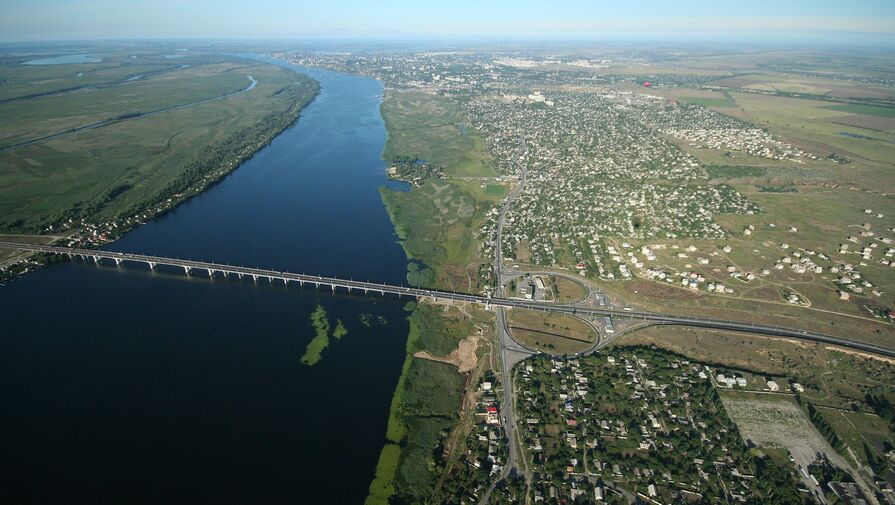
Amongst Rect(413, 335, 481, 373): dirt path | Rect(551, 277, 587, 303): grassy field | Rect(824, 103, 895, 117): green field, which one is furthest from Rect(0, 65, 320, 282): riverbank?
Rect(824, 103, 895, 117): green field

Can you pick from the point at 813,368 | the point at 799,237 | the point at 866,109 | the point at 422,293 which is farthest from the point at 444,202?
the point at 866,109

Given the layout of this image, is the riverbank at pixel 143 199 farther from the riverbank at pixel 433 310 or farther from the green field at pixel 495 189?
the green field at pixel 495 189

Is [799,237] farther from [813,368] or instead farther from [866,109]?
[866,109]

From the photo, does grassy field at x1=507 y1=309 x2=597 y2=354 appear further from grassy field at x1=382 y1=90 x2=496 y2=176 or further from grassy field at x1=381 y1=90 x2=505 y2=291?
grassy field at x1=382 y1=90 x2=496 y2=176

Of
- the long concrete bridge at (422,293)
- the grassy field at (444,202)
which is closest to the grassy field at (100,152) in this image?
the long concrete bridge at (422,293)

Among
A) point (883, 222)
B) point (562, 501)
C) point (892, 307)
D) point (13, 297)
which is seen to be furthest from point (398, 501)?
point (883, 222)
